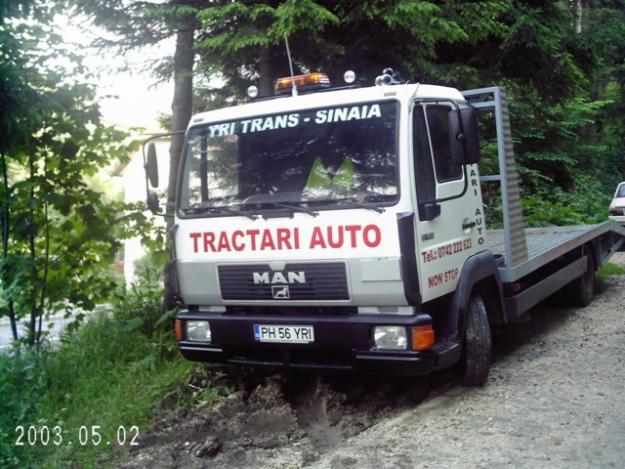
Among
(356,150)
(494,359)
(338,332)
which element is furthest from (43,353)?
(494,359)

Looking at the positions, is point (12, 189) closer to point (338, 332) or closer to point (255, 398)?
point (255, 398)

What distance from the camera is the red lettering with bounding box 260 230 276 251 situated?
16.7 feet

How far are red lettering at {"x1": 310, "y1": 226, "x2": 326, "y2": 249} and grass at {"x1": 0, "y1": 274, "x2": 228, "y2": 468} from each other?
69.9 inches

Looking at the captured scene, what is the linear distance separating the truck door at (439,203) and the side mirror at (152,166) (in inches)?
84.5

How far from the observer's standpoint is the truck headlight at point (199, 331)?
17.9 feet

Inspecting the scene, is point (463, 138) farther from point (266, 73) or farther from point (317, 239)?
point (266, 73)

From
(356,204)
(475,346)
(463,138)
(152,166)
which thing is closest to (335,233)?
(356,204)

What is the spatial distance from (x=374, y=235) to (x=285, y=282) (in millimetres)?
762

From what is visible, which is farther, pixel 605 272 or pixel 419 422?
pixel 605 272

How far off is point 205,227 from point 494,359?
10.4 feet

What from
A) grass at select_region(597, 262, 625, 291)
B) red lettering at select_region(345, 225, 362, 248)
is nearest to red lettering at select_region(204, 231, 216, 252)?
red lettering at select_region(345, 225, 362, 248)

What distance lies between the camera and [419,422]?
505 centimetres

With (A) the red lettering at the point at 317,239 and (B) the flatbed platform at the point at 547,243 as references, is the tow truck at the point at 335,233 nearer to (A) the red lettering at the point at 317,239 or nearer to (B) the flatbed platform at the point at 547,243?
(A) the red lettering at the point at 317,239

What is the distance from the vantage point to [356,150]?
5004 millimetres
